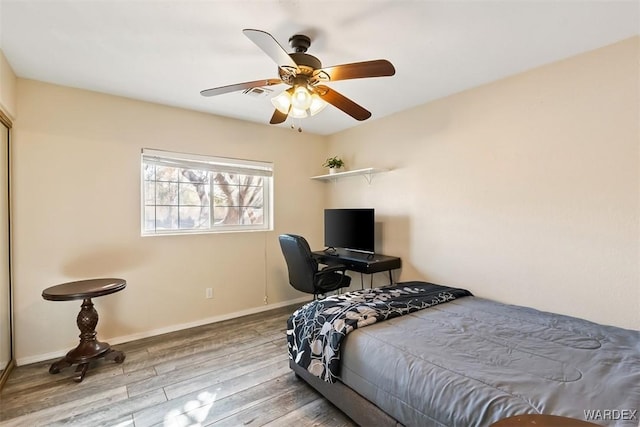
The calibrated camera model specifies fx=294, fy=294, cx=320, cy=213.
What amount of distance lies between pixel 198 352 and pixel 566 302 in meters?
3.07

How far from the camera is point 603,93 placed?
6.70 feet

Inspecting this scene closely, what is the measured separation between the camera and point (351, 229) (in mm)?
3643

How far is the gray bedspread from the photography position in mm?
1145

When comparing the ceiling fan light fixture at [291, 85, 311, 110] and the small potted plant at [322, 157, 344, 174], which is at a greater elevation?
the ceiling fan light fixture at [291, 85, 311, 110]

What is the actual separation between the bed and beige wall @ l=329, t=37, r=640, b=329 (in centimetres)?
31

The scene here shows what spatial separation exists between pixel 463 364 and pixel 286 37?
2156mm

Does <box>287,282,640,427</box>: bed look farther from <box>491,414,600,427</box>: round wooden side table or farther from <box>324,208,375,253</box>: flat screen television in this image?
<box>324,208,375,253</box>: flat screen television

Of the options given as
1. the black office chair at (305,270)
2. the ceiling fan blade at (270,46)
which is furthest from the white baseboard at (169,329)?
the ceiling fan blade at (270,46)

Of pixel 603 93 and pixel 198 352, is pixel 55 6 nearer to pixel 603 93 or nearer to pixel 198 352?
pixel 198 352

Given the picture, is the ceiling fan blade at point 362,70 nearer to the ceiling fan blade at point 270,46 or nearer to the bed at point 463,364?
the ceiling fan blade at point 270,46

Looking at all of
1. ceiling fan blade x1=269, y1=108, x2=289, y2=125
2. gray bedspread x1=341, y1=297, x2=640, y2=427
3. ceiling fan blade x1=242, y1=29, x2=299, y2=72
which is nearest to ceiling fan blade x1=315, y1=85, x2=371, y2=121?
ceiling fan blade x1=242, y1=29, x2=299, y2=72

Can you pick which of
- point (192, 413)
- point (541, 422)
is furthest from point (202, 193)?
point (541, 422)

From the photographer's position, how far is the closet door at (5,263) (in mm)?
2270

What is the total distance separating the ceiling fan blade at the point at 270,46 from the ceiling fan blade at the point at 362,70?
0.24 meters
